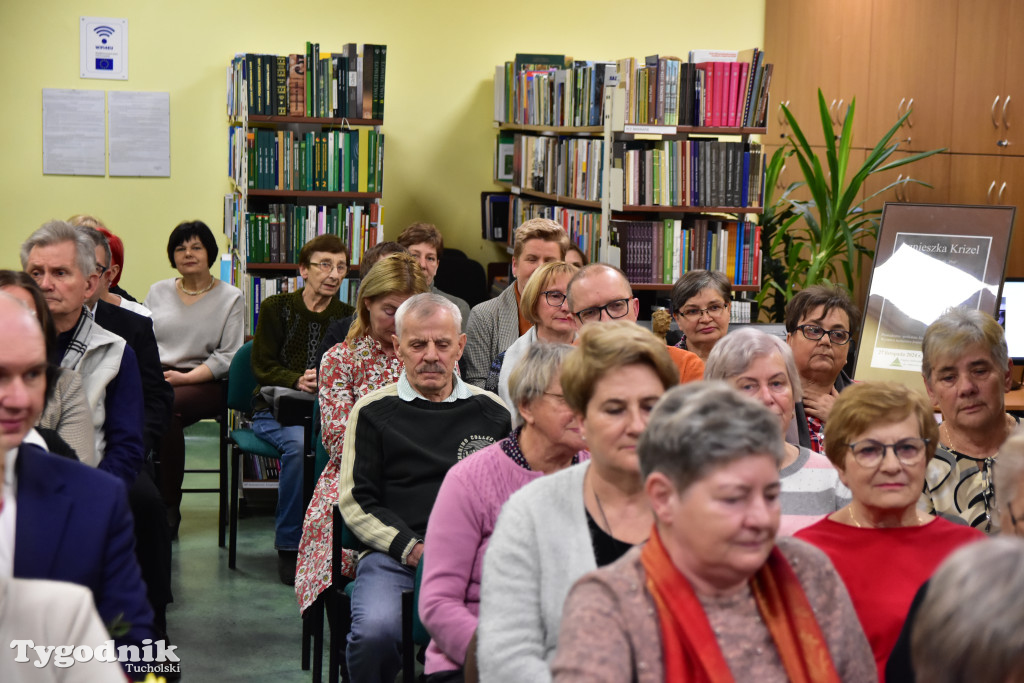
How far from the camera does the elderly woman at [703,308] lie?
3936mm

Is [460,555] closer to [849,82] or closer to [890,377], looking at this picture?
[890,377]

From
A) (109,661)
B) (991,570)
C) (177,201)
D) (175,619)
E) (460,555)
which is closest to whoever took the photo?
(991,570)

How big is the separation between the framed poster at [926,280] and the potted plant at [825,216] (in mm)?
2151

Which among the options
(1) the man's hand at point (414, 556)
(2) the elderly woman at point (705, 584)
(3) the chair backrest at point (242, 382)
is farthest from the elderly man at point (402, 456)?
(3) the chair backrest at point (242, 382)

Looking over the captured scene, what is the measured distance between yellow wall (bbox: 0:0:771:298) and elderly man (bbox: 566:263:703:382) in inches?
200

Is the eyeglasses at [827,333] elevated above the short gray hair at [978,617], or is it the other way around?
the eyeglasses at [827,333]

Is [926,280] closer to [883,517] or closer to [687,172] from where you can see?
[687,172]

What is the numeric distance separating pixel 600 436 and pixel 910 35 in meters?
5.96

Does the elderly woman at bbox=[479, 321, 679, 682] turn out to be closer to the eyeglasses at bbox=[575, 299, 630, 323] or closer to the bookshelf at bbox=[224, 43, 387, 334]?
the eyeglasses at bbox=[575, 299, 630, 323]

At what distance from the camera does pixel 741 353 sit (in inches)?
104

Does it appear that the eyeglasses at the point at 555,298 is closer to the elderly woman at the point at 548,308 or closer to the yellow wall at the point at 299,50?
the elderly woman at the point at 548,308

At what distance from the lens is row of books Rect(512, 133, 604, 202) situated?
6.04m

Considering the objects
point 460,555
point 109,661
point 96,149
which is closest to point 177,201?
point 96,149

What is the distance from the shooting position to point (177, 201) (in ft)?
26.5
